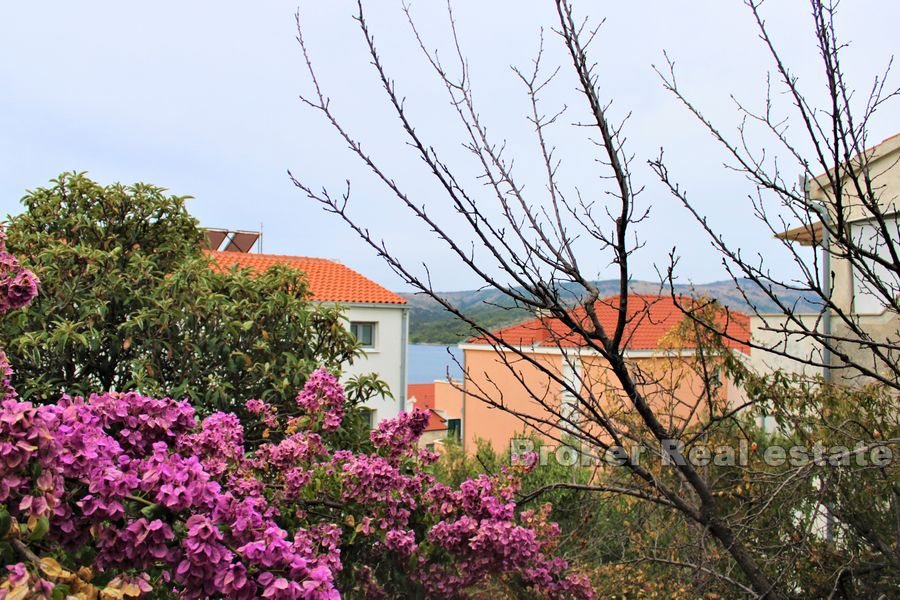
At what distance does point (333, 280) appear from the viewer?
19.8m

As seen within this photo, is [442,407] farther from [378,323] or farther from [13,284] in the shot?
[13,284]

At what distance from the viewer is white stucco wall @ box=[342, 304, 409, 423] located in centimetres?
1873

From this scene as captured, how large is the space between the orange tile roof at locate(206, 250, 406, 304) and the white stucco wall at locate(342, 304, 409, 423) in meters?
0.28

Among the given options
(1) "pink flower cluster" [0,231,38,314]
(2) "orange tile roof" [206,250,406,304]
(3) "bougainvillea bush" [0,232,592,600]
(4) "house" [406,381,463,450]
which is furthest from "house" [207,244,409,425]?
(1) "pink flower cluster" [0,231,38,314]

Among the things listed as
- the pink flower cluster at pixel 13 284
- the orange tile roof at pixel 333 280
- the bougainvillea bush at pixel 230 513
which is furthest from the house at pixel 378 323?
the pink flower cluster at pixel 13 284

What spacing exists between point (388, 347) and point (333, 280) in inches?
102

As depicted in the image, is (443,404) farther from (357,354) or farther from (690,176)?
(690,176)

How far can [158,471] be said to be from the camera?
1.86 m

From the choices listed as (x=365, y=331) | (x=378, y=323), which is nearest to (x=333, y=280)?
(x=365, y=331)

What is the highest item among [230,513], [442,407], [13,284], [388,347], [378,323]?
[13,284]

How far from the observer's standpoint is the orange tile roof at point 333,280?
18.5m

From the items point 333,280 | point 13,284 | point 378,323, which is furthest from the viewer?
point 333,280

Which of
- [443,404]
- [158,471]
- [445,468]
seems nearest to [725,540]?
[158,471]

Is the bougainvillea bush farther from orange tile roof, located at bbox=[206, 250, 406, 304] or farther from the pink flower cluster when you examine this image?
orange tile roof, located at bbox=[206, 250, 406, 304]
